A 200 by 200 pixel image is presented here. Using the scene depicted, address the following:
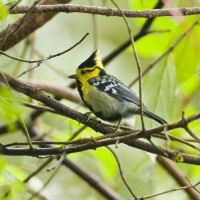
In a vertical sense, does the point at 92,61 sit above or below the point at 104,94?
above

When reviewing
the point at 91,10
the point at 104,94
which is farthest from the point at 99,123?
the point at 104,94

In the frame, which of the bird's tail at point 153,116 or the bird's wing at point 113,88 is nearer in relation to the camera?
the bird's tail at point 153,116

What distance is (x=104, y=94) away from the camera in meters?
3.27

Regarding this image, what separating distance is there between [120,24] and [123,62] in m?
0.49

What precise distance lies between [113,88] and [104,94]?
63 mm

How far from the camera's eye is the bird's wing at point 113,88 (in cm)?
320

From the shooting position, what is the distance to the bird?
314 cm

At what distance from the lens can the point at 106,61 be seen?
3770 millimetres

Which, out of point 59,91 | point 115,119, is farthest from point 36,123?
point 115,119

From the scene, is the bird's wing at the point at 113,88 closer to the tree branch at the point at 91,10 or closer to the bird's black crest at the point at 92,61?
the bird's black crest at the point at 92,61

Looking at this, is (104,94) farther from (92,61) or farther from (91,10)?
(91,10)

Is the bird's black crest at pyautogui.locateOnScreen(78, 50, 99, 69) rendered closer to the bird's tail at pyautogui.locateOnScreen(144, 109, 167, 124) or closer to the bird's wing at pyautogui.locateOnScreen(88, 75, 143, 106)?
the bird's wing at pyautogui.locateOnScreen(88, 75, 143, 106)

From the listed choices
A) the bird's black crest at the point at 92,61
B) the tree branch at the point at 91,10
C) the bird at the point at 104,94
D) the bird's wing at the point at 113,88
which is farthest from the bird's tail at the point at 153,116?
the tree branch at the point at 91,10

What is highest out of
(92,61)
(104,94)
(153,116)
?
(92,61)
